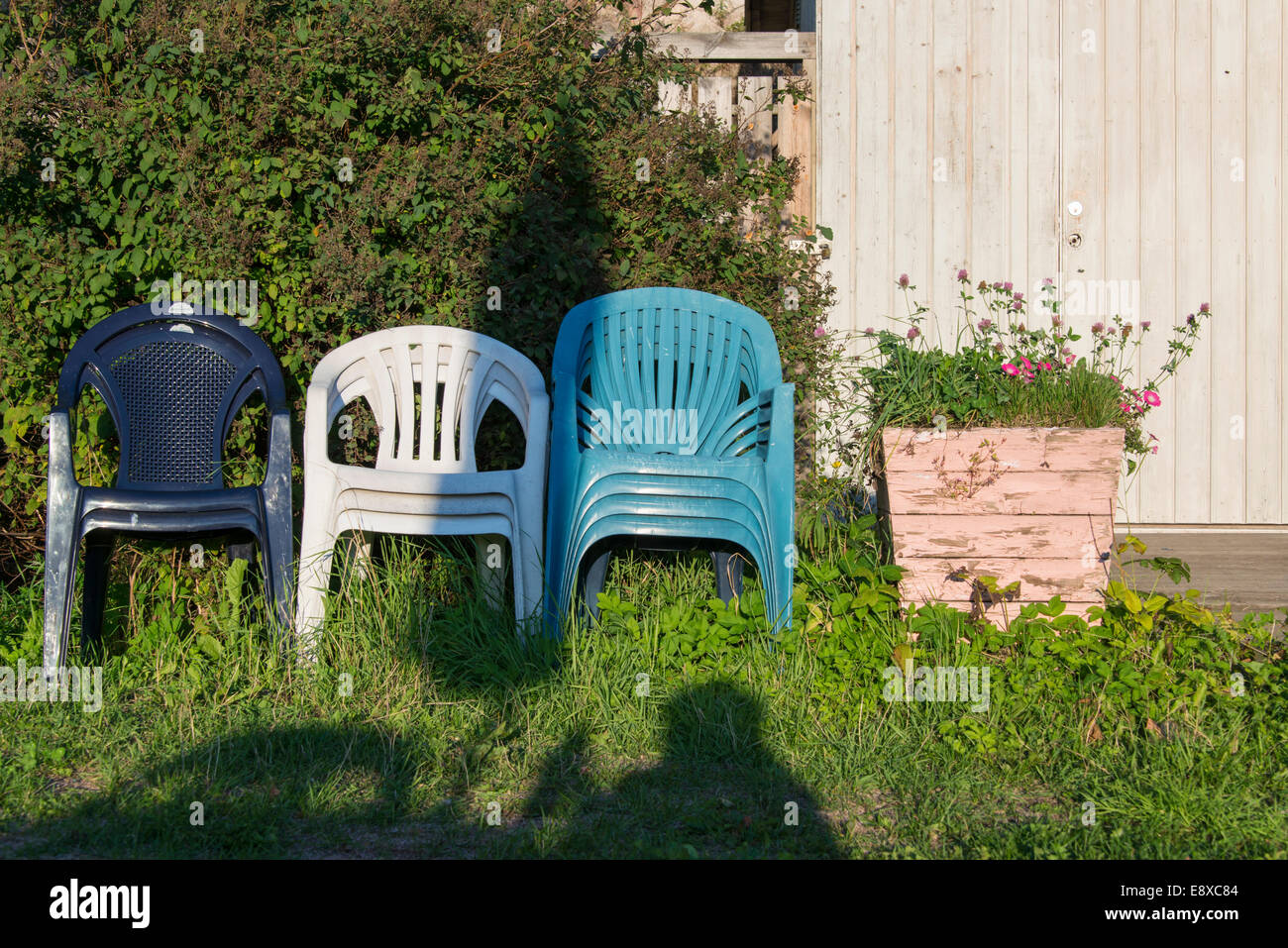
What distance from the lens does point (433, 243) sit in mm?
3418

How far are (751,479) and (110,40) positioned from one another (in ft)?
8.23

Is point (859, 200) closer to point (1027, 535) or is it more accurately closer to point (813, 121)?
point (813, 121)

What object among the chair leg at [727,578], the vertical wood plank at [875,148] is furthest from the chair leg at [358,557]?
the vertical wood plank at [875,148]

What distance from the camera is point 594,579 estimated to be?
3264mm

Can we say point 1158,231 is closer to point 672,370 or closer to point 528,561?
point 672,370

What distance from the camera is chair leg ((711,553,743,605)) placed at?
332cm

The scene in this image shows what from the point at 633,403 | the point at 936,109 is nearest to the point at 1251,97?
the point at 936,109

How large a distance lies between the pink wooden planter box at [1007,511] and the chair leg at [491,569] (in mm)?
1238

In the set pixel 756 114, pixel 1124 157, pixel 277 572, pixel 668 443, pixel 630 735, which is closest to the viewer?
pixel 630 735

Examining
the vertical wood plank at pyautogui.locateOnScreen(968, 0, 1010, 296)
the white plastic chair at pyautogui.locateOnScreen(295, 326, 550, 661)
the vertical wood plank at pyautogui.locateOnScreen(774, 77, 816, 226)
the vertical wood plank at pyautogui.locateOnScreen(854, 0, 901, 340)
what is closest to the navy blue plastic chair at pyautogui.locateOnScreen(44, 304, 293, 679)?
the white plastic chair at pyautogui.locateOnScreen(295, 326, 550, 661)

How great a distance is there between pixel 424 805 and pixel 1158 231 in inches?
170

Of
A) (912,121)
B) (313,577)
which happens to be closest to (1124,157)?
(912,121)

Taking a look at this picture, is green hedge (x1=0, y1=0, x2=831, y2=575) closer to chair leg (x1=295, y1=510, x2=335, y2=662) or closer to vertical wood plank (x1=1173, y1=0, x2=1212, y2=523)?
chair leg (x1=295, y1=510, x2=335, y2=662)

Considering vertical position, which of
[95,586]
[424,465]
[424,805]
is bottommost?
[424,805]
